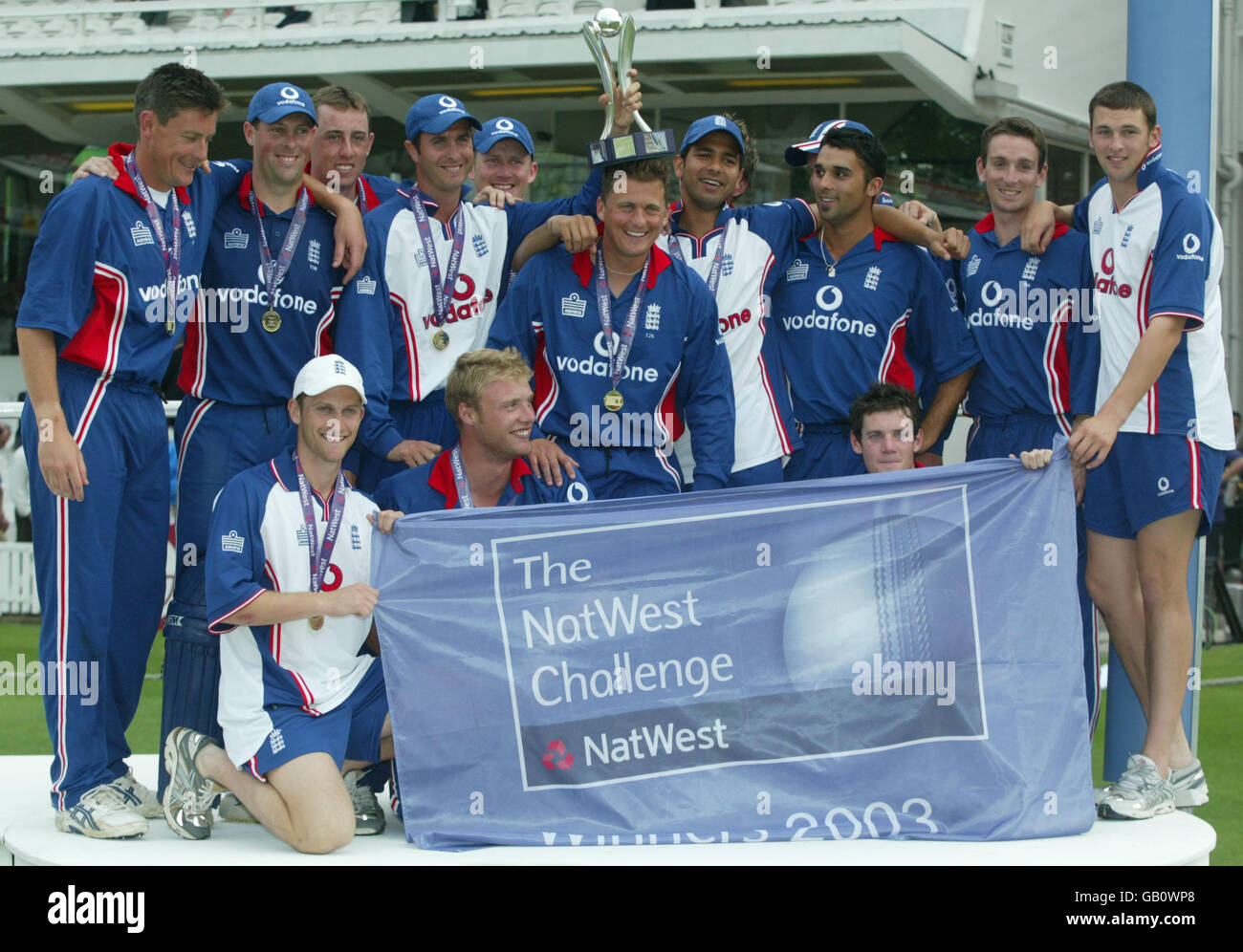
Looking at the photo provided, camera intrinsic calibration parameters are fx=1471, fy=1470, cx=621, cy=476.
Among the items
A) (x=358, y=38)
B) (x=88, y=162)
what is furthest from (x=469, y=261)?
(x=358, y=38)

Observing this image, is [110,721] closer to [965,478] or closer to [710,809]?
[710,809]

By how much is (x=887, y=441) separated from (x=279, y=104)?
2.16 m

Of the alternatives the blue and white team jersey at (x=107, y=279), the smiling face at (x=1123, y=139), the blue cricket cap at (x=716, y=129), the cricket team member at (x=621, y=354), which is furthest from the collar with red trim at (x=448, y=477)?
the smiling face at (x=1123, y=139)

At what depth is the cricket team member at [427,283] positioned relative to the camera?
4.81 metres

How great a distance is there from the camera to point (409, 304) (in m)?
4.92

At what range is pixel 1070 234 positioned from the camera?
4.96 meters

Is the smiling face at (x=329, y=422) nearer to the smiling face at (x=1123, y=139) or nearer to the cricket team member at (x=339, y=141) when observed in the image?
the cricket team member at (x=339, y=141)

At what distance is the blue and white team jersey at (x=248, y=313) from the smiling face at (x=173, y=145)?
0.33 metres

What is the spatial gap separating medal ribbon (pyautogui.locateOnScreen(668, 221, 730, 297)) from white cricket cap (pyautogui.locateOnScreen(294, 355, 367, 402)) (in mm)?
1245

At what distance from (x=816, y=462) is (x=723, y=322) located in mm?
573

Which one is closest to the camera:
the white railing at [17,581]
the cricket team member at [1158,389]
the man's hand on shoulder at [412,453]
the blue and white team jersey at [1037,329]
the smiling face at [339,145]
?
the cricket team member at [1158,389]

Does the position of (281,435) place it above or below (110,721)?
above

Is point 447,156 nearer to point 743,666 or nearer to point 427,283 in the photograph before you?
point 427,283

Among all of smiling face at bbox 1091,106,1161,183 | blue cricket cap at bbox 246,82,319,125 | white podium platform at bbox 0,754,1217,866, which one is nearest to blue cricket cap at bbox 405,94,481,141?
blue cricket cap at bbox 246,82,319,125
